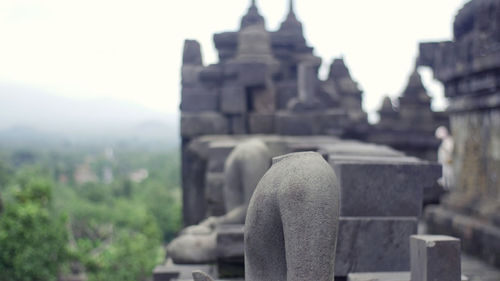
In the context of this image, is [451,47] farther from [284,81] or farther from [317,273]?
[317,273]

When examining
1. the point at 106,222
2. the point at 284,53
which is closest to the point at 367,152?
the point at 284,53

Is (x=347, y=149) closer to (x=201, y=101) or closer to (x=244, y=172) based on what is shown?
(x=244, y=172)

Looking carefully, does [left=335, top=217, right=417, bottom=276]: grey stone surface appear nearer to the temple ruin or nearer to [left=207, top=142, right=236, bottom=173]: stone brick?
the temple ruin

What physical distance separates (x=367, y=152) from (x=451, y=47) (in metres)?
4.29

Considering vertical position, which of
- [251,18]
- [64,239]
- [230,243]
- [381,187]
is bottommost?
[64,239]

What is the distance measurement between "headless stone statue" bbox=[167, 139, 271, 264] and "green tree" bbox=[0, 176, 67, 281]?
1357 centimetres

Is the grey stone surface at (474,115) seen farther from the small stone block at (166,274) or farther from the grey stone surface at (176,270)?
the small stone block at (166,274)

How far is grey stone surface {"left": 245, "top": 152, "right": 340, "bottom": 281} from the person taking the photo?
2301 millimetres

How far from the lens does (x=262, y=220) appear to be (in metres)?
2.58

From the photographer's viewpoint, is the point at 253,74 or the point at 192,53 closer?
the point at 253,74

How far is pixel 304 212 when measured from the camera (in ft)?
7.59

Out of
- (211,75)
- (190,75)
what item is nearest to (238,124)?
(211,75)

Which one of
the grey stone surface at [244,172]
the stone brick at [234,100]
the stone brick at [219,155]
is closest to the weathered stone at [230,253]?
the grey stone surface at [244,172]

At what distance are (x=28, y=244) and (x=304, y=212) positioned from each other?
1690 centimetres
